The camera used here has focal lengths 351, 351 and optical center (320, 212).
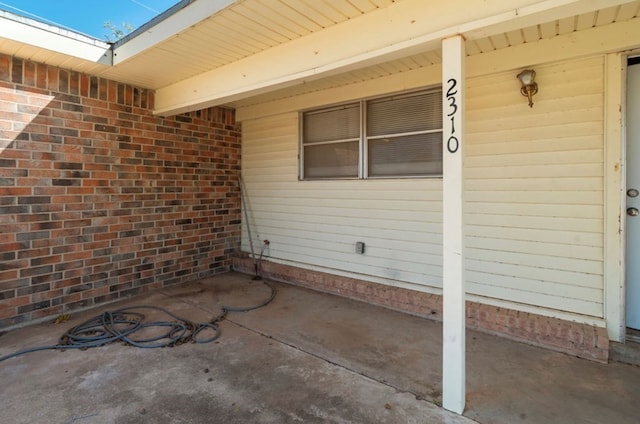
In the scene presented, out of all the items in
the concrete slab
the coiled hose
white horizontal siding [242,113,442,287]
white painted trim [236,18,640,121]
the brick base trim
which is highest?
white painted trim [236,18,640,121]

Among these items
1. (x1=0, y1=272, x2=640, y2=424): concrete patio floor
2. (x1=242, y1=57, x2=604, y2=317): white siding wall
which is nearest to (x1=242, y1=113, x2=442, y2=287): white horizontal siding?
(x1=242, y1=57, x2=604, y2=317): white siding wall

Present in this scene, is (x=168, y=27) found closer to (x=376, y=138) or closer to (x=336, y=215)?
(x=376, y=138)

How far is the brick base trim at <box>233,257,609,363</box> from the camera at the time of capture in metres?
2.77

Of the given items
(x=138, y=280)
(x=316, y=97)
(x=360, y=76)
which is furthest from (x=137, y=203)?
(x=360, y=76)

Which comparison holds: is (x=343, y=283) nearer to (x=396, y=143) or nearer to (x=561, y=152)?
(x=396, y=143)

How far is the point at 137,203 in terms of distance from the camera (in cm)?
435

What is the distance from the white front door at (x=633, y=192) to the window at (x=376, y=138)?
1496 millimetres

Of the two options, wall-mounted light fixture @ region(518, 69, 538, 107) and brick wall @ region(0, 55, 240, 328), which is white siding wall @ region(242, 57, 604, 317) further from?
brick wall @ region(0, 55, 240, 328)

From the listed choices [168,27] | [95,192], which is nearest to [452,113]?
[168,27]

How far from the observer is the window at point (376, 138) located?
3706mm

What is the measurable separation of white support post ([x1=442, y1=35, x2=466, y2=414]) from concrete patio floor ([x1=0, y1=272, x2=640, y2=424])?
0.67 feet

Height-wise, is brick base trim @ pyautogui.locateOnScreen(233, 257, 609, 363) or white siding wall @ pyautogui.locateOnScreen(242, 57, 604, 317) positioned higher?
white siding wall @ pyautogui.locateOnScreen(242, 57, 604, 317)

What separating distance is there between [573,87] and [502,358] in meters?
2.28

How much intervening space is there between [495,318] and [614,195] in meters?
1.38
